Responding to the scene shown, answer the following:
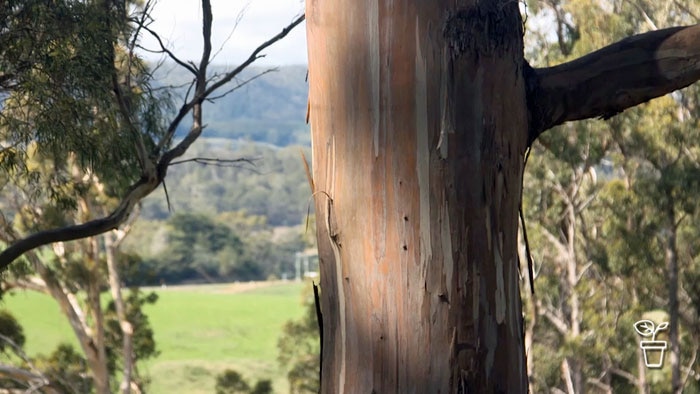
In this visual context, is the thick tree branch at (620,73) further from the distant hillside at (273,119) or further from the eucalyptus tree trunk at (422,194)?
the distant hillside at (273,119)

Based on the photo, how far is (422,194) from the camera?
141 centimetres

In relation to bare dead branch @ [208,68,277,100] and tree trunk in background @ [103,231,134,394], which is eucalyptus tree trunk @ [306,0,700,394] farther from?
tree trunk in background @ [103,231,134,394]

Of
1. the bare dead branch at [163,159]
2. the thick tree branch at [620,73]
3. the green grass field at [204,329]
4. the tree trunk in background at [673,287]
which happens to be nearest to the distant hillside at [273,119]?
the green grass field at [204,329]

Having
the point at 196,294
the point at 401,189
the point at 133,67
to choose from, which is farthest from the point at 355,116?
Result: the point at 196,294

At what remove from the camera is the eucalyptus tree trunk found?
1.40m

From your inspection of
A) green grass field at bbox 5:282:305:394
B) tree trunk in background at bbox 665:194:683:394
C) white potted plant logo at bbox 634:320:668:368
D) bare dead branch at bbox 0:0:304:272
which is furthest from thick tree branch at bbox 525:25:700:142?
green grass field at bbox 5:282:305:394

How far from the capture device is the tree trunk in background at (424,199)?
1399 millimetres

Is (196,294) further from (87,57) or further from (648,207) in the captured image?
(87,57)

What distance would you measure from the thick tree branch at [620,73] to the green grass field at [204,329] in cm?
3135

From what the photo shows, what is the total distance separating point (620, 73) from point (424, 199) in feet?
1.27

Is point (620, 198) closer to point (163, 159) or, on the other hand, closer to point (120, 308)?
point (120, 308)

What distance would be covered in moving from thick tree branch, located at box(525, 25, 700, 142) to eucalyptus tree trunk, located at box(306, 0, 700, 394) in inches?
1.9

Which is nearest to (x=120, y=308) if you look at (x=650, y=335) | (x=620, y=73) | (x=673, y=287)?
(x=650, y=335)

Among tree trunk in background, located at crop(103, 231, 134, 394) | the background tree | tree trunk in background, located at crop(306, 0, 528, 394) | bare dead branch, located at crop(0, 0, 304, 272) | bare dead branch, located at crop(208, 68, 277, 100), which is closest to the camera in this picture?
tree trunk in background, located at crop(306, 0, 528, 394)
